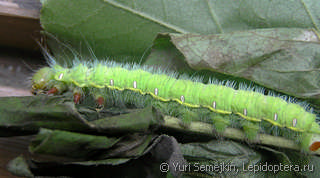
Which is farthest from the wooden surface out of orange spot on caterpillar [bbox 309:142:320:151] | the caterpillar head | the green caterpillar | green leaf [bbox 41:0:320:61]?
orange spot on caterpillar [bbox 309:142:320:151]

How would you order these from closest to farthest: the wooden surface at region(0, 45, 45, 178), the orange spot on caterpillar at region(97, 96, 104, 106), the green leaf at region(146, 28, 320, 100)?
the green leaf at region(146, 28, 320, 100) < the orange spot on caterpillar at region(97, 96, 104, 106) < the wooden surface at region(0, 45, 45, 178)

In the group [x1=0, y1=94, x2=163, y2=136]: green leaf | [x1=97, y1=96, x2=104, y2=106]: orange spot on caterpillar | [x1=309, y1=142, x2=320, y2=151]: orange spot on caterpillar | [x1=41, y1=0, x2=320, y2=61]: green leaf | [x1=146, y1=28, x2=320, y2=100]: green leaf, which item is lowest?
[x1=309, y1=142, x2=320, y2=151]: orange spot on caterpillar

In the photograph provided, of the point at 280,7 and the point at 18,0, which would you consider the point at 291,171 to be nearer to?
the point at 280,7

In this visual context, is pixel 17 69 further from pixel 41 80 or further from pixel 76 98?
pixel 76 98

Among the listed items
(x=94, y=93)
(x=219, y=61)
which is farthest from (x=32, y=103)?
(x=219, y=61)

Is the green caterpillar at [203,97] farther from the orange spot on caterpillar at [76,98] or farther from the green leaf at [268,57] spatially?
the green leaf at [268,57]

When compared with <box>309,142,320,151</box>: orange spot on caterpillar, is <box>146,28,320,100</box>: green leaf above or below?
above

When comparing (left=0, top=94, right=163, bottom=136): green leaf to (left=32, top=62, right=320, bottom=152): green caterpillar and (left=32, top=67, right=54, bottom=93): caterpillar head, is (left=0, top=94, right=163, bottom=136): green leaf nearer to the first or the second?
(left=32, top=62, right=320, bottom=152): green caterpillar
